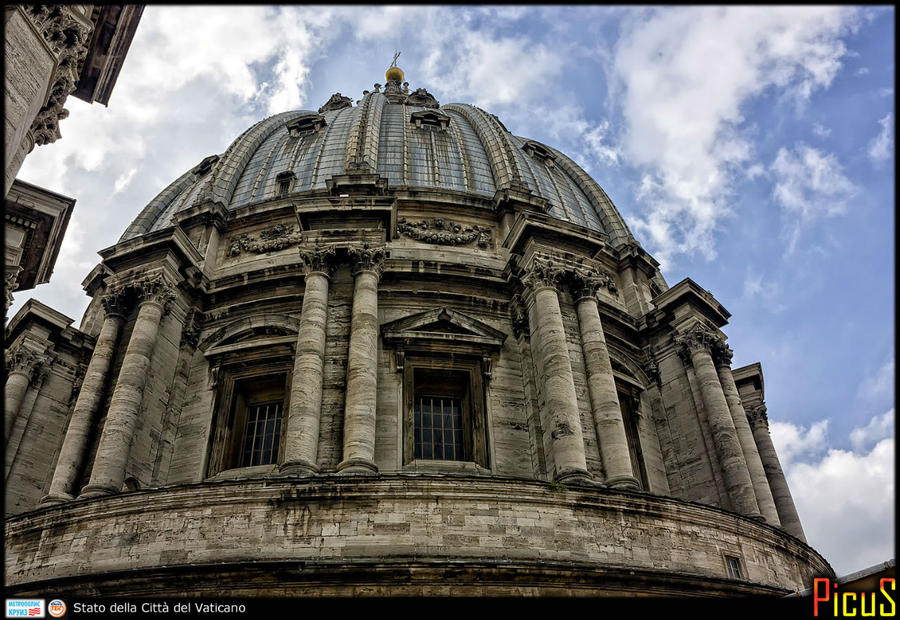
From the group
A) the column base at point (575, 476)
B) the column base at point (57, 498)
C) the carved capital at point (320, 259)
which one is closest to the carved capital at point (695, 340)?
the column base at point (575, 476)

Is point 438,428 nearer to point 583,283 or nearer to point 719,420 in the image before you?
point 583,283

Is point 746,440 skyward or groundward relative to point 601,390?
skyward

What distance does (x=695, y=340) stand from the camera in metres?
24.4

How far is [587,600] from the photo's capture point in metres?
12.9

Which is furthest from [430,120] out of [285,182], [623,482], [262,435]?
[623,482]

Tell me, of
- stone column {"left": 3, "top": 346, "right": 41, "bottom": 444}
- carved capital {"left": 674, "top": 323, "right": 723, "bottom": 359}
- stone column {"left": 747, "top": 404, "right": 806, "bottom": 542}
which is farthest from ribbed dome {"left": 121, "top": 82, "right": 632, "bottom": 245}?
stone column {"left": 747, "top": 404, "right": 806, "bottom": 542}

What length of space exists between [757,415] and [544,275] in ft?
48.0

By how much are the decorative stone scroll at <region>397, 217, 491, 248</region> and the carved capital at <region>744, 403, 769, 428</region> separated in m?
14.3

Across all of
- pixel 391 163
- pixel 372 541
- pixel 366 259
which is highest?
pixel 391 163

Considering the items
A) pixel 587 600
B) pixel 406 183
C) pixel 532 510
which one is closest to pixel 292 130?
pixel 406 183

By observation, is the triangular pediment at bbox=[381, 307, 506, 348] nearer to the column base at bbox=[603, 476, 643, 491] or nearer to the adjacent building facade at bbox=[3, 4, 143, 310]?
the column base at bbox=[603, 476, 643, 491]

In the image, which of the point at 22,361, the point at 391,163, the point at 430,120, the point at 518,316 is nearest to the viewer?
the point at 518,316

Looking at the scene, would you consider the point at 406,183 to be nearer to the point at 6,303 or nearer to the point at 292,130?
the point at 292,130

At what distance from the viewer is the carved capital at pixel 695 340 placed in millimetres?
24328
